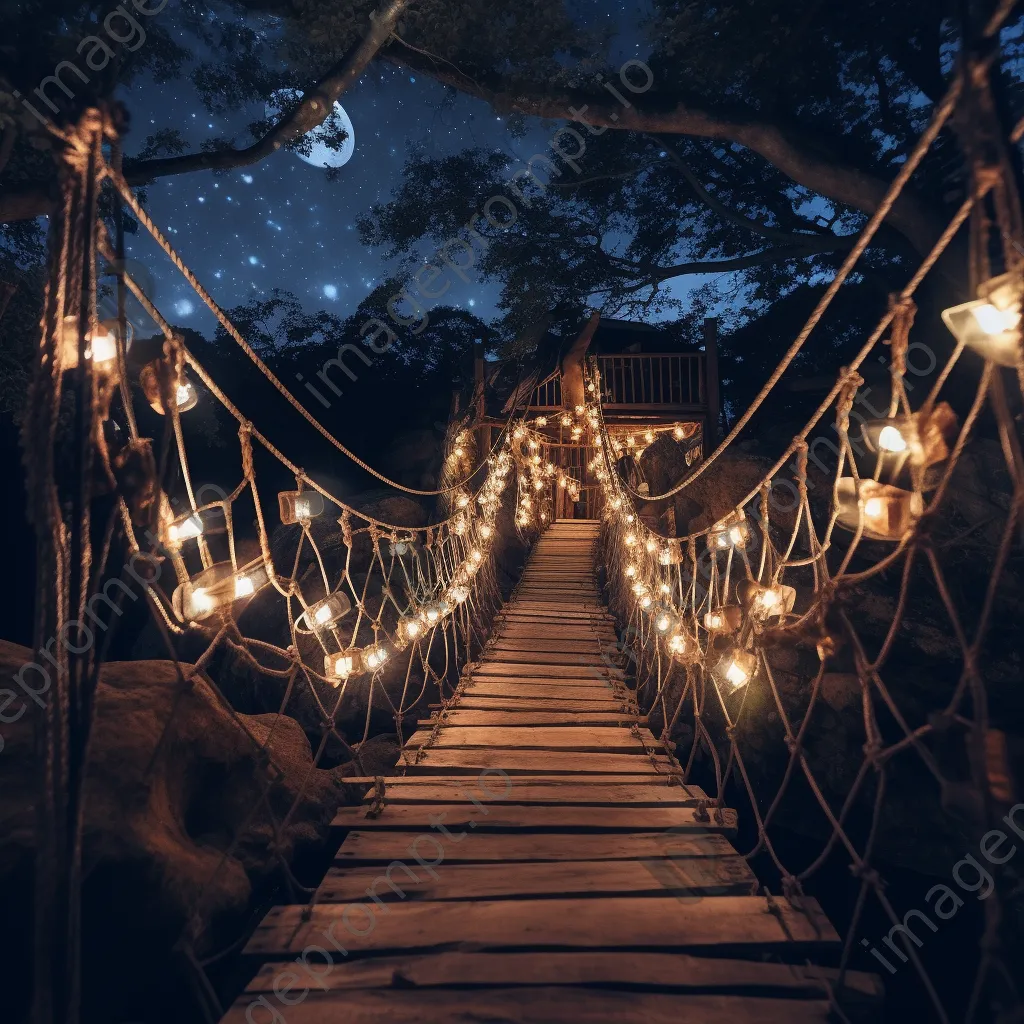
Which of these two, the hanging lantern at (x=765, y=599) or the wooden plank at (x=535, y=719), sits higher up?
the hanging lantern at (x=765, y=599)

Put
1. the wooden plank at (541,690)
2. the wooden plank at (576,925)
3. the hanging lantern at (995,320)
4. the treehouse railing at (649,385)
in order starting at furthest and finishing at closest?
the treehouse railing at (649,385) → the wooden plank at (541,690) → the wooden plank at (576,925) → the hanging lantern at (995,320)

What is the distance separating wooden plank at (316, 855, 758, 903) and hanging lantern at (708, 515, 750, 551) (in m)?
1.11

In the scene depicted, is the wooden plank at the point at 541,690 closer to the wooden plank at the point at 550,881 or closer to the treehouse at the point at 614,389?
the wooden plank at the point at 550,881

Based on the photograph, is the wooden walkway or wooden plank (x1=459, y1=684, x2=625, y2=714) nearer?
the wooden walkway

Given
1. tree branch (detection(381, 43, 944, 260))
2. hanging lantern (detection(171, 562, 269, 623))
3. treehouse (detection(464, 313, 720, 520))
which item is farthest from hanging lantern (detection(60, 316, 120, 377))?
treehouse (detection(464, 313, 720, 520))

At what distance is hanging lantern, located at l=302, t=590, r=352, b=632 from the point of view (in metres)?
1.89

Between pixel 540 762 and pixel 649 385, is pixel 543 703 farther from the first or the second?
pixel 649 385

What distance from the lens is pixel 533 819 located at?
6.23ft

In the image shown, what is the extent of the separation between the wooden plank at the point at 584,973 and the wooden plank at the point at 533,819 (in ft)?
1.76

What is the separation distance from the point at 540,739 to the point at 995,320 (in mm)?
2408

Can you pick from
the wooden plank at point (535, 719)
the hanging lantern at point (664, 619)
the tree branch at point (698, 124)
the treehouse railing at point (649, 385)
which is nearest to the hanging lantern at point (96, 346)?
the wooden plank at point (535, 719)

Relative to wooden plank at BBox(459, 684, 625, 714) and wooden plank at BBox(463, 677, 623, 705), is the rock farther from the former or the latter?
wooden plank at BBox(463, 677, 623, 705)

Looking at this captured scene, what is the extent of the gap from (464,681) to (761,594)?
7.03ft

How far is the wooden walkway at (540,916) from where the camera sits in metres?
1.20
